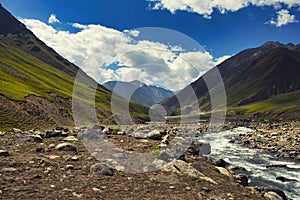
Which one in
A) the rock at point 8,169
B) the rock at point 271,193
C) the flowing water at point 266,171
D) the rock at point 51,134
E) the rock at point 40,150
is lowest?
the rock at point 51,134

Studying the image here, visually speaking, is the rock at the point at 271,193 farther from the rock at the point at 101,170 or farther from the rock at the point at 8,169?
the rock at the point at 8,169

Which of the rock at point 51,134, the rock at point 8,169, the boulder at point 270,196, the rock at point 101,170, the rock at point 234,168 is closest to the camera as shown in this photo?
the rock at point 8,169

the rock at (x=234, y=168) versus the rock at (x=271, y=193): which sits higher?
the rock at (x=271, y=193)

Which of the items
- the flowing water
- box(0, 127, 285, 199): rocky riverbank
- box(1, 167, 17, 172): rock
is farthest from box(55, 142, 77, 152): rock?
the flowing water

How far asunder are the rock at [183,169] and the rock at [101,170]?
12.1 ft

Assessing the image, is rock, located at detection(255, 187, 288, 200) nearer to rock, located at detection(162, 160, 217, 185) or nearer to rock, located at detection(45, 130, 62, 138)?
rock, located at detection(162, 160, 217, 185)

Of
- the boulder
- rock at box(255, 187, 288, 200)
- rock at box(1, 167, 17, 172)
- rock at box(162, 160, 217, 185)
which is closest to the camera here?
rock at box(1, 167, 17, 172)

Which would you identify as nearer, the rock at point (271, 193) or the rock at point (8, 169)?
the rock at point (8, 169)

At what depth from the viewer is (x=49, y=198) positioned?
11.4 m

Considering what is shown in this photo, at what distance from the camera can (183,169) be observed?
17.6m

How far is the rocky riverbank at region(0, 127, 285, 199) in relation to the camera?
489 inches

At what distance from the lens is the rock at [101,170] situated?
15391 millimetres

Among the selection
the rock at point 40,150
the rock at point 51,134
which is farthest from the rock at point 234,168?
the rock at point 40,150

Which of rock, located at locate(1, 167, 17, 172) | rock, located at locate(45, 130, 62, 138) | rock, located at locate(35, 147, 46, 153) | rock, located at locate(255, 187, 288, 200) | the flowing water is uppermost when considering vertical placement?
rock, located at locate(255, 187, 288, 200)
